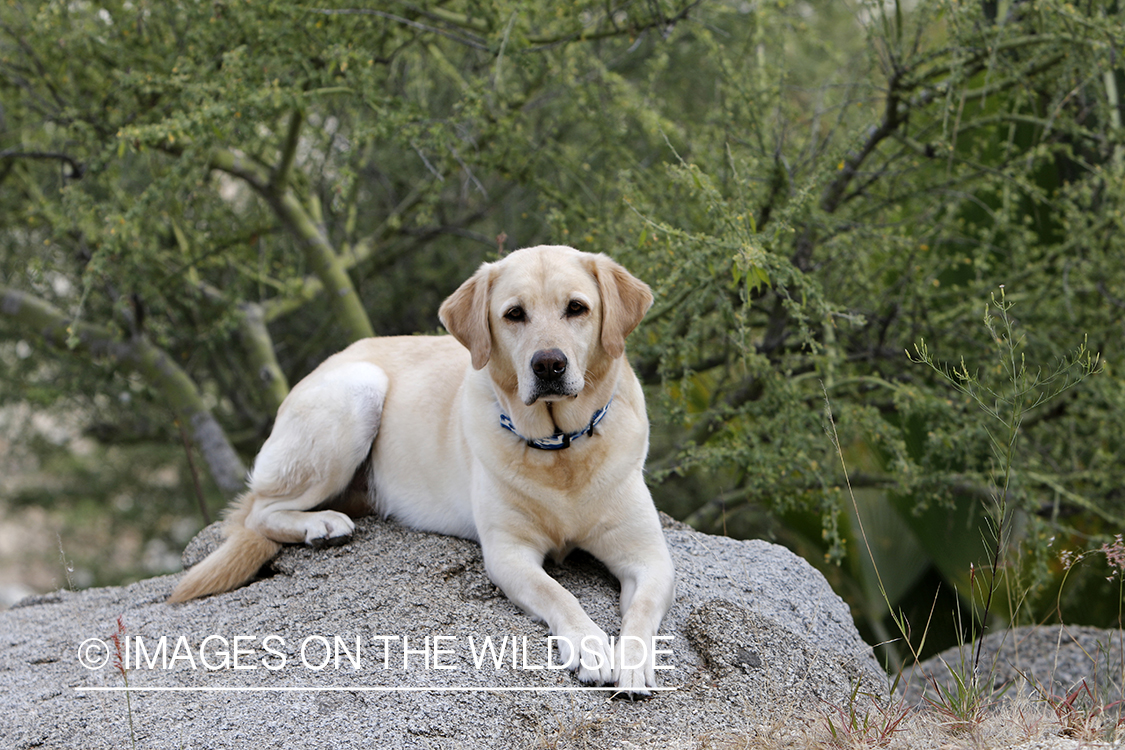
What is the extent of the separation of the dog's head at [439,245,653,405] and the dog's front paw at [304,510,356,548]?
0.97 metres

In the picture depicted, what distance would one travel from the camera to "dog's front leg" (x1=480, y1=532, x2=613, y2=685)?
2.68m

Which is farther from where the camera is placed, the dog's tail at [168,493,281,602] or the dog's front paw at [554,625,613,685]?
the dog's tail at [168,493,281,602]

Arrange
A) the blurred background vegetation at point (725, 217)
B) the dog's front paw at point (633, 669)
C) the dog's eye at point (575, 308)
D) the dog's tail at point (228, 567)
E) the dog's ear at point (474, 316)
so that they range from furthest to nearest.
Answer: the blurred background vegetation at point (725, 217) < the dog's tail at point (228, 567) < the dog's ear at point (474, 316) < the dog's eye at point (575, 308) < the dog's front paw at point (633, 669)

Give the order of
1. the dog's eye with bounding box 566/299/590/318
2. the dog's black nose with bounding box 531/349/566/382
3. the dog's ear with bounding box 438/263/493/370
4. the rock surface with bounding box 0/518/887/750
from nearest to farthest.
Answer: the rock surface with bounding box 0/518/887/750
the dog's black nose with bounding box 531/349/566/382
the dog's eye with bounding box 566/299/590/318
the dog's ear with bounding box 438/263/493/370

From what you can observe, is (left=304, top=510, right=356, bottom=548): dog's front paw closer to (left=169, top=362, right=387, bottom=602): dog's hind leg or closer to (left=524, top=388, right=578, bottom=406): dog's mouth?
(left=169, top=362, right=387, bottom=602): dog's hind leg

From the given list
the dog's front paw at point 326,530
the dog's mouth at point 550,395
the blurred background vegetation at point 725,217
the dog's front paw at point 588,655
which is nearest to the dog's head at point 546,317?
the dog's mouth at point 550,395

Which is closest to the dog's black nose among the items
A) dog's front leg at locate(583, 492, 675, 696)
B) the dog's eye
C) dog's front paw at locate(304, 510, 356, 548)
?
the dog's eye

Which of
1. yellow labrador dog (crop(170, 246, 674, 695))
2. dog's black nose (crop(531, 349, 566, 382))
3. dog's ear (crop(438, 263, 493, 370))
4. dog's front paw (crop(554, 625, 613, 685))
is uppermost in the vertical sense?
dog's ear (crop(438, 263, 493, 370))

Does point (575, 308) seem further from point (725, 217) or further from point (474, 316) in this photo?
point (725, 217)

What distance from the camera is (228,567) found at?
11.7ft

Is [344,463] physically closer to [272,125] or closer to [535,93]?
Answer: [272,125]

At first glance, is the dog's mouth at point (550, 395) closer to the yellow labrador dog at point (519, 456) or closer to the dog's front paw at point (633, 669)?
the yellow labrador dog at point (519, 456)

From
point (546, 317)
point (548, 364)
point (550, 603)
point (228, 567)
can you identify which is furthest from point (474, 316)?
point (228, 567)

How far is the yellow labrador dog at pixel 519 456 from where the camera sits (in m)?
2.96
